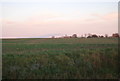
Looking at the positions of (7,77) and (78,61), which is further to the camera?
(78,61)

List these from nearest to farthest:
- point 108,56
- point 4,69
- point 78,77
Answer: point 78,77 → point 4,69 → point 108,56

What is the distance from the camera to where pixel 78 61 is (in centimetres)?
859

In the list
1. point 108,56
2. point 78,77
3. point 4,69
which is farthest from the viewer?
point 108,56

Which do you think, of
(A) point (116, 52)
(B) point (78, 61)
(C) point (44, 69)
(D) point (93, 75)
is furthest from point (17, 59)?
(A) point (116, 52)

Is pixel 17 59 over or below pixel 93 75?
over

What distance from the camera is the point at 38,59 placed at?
28.2 feet

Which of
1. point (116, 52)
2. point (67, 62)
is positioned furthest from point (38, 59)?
point (116, 52)

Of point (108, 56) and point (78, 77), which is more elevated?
point (108, 56)

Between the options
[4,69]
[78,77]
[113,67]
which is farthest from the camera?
[113,67]

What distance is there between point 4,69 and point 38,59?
1827 mm

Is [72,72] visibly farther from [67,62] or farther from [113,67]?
[113,67]

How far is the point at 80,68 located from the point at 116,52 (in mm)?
3178

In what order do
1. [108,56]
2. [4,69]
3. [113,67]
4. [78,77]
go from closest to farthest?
1. [78,77]
2. [4,69]
3. [113,67]
4. [108,56]

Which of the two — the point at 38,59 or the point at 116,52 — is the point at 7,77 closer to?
the point at 38,59
